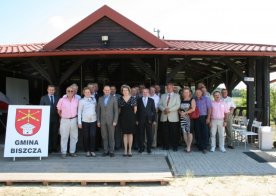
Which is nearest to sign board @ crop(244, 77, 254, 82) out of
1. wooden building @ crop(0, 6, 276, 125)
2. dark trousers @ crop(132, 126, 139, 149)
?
wooden building @ crop(0, 6, 276, 125)

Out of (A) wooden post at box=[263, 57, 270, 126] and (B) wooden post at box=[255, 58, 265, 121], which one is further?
(B) wooden post at box=[255, 58, 265, 121]

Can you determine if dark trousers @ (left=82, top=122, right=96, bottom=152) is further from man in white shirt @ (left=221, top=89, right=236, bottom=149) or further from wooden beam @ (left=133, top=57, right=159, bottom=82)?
man in white shirt @ (left=221, top=89, right=236, bottom=149)

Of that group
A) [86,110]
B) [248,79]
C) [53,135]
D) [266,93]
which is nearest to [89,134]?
[86,110]

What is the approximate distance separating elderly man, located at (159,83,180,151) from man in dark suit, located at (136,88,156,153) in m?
0.36

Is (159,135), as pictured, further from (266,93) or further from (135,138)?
(266,93)

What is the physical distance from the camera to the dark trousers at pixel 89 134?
7.67 m

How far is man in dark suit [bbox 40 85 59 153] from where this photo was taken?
7.88 meters

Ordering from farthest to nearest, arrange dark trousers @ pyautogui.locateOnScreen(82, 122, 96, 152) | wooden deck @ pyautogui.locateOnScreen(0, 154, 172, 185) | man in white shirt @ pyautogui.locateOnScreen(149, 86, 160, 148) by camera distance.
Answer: man in white shirt @ pyautogui.locateOnScreen(149, 86, 160, 148), dark trousers @ pyautogui.locateOnScreen(82, 122, 96, 152), wooden deck @ pyautogui.locateOnScreen(0, 154, 172, 185)

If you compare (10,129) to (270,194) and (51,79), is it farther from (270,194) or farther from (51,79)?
(270,194)

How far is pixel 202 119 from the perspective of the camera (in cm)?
812

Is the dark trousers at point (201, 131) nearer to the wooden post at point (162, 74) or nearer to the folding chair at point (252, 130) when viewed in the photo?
the folding chair at point (252, 130)

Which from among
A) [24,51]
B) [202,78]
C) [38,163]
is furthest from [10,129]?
[202,78]

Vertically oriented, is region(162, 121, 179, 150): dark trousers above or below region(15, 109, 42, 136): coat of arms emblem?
below

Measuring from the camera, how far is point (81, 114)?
7645mm
